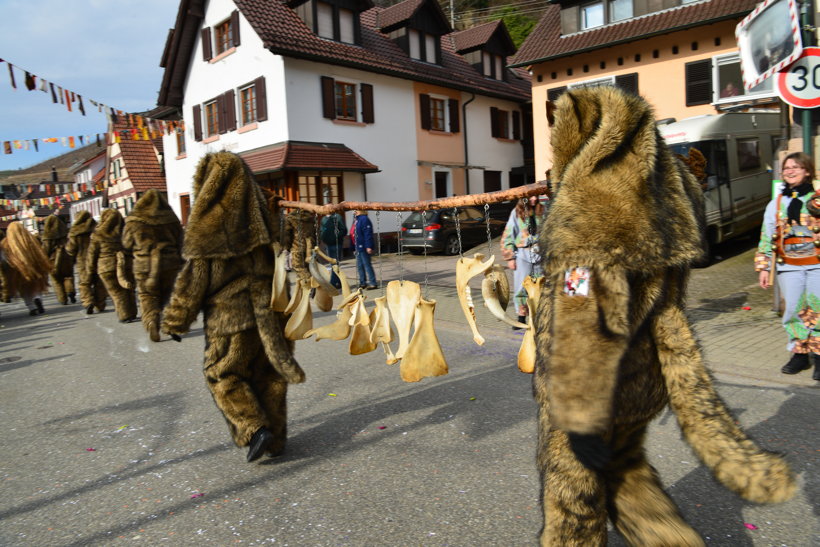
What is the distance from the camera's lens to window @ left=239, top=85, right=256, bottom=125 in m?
21.2

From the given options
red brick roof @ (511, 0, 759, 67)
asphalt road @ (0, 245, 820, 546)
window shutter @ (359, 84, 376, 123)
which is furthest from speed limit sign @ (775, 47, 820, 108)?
window shutter @ (359, 84, 376, 123)

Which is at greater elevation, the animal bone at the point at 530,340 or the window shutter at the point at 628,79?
the window shutter at the point at 628,79

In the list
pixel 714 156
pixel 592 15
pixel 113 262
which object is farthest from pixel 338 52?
pixel 714 156

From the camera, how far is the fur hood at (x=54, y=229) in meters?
13.6

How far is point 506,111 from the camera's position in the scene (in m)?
27.8

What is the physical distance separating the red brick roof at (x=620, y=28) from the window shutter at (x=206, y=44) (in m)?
11.8

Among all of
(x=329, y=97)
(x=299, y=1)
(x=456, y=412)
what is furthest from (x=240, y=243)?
(x=299, y=1)

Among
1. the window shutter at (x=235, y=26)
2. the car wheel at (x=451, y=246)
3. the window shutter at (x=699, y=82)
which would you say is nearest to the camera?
the window shutter at (x=699, y=82)

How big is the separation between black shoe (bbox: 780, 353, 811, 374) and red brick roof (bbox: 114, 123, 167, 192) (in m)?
30.5

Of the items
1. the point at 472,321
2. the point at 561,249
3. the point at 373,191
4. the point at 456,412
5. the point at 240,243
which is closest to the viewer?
the point at 561,249

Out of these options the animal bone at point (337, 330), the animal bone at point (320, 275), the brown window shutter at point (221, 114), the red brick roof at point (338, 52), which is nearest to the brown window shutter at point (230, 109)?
the brown window shutter at point (221, 114)

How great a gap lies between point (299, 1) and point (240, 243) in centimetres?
1989

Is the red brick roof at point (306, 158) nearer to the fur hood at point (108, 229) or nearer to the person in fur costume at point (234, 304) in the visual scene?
the fur hood at point (108, 229)

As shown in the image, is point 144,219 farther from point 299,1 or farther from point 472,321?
point 299,1
